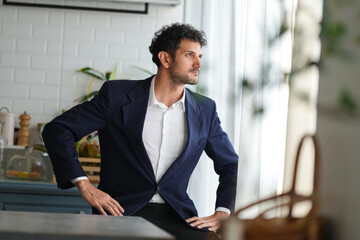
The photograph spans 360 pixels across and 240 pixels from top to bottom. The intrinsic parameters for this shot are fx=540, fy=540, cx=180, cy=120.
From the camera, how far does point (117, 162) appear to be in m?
2.48

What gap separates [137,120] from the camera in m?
2.47

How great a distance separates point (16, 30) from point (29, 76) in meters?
0.33

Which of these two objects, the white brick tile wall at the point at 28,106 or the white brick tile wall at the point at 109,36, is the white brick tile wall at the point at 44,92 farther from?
the white brick tile wall at the point at 109,36

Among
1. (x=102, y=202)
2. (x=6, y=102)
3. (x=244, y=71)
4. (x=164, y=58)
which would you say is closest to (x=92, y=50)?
(x=6, y=102)

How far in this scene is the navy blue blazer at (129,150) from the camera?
2395 millimetres

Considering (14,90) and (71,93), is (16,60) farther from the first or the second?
(71,93)

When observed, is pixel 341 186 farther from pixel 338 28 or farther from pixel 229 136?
pixel 229 136

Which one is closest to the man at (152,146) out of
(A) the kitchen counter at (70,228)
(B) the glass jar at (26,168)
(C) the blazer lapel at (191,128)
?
(C) the blazer lapel at (191,128)

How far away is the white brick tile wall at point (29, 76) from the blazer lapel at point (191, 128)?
142 centimetres

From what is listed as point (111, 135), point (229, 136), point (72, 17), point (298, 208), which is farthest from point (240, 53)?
point (72, 17)

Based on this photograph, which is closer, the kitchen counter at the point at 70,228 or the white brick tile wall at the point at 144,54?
the kitchen counter at the point at 70,228

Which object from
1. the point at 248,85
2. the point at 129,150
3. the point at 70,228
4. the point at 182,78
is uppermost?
the point at 182,78

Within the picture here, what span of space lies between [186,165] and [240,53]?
58 centimetres

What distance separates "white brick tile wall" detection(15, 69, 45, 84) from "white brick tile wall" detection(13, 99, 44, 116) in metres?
0.14
